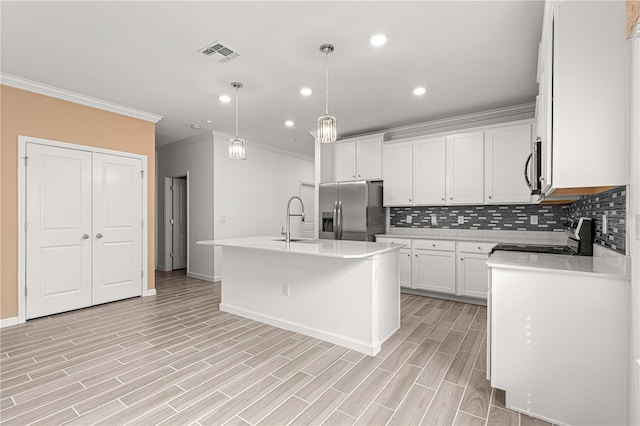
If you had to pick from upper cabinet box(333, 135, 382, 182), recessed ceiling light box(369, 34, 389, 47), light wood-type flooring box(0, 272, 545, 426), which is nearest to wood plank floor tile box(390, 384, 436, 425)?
light wood-type flooring box(0, 272, 545, 426)

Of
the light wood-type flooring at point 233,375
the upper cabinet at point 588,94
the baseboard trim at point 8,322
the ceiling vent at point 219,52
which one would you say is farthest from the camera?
the baseboard trim at point 8,322

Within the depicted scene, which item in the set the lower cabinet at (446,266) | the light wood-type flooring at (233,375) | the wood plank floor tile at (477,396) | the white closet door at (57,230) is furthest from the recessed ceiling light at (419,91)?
the white closet door at (57,230)

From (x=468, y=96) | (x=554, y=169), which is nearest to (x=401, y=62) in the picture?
(x=468, y=96)

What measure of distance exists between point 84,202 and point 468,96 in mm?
4935

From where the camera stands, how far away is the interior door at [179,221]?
22.1 ft

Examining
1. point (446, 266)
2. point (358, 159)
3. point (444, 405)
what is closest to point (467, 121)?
point (358, 159)

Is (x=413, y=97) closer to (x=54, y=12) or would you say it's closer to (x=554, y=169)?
(x=554, y=169)

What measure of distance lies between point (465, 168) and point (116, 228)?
4867 mm

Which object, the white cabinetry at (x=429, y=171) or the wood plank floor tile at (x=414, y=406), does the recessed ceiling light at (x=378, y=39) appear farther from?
the wood plank floor tile at (x=414, y=406)

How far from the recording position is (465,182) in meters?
4.34

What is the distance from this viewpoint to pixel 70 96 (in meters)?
3.72

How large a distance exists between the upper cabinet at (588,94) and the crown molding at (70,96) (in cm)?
468

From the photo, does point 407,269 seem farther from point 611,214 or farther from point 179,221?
point 179,221

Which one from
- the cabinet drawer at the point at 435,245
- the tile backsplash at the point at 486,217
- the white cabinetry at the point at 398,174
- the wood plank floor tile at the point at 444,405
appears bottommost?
the wood plank floor tile at the point at 444,405
